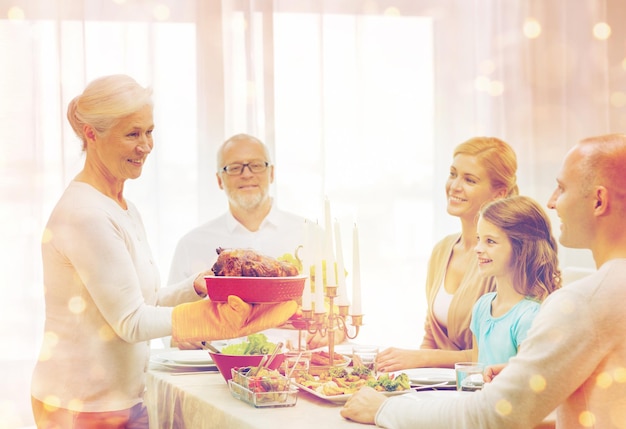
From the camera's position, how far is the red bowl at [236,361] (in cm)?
181

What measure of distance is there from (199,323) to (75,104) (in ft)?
2.06

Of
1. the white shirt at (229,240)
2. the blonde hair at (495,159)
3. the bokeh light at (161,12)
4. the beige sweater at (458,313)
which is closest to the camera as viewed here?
the beige sweater at (458,313)

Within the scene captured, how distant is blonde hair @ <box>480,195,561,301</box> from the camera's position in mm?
2078

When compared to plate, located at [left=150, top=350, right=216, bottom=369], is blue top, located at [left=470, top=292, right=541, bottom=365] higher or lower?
higher

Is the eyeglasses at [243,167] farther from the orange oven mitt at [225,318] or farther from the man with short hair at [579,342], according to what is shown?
the man with short hair at [579,342]

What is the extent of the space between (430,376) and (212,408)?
1.72ft

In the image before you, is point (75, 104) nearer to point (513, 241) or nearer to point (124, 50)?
point (513, 241)

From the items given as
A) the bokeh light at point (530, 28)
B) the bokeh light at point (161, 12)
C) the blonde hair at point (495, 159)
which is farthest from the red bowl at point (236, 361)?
the bokeh light at point (530, 28)

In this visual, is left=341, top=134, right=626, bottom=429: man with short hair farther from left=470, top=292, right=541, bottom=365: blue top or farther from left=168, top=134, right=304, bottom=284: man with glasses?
left=168, top=134, right=304, bottom=284: man with glasses

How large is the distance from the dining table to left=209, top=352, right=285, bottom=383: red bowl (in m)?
0.05

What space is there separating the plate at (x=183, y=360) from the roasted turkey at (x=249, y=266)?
A: 0.53m

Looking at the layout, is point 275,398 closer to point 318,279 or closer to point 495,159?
point 318,279

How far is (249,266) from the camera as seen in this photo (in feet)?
5.50

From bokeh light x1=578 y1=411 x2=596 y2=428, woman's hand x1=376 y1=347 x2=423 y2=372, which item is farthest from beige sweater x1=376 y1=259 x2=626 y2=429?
woman's hand x1=376 y1=347 x2=423 y2=372
